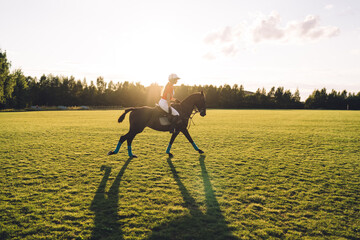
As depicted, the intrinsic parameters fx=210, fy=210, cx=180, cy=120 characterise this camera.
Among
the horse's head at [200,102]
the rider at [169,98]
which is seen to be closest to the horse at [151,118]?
the horse's head at [200,102]

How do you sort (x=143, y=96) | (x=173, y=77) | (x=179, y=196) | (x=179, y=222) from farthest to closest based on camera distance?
(x=143, y=96) < (x=173, y=77) < (x=179, y=196) < (x=179, y=222)

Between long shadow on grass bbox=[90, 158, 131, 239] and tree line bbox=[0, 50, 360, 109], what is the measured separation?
8276cm

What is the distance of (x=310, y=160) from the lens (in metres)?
7.79

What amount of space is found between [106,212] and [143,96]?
9642 centimetres

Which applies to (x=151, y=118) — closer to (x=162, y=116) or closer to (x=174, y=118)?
(x=162, y=116)

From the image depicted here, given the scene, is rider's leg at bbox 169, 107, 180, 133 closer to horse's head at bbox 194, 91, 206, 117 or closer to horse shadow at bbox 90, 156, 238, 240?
horse's head at bbox 194, 91, 206, 117

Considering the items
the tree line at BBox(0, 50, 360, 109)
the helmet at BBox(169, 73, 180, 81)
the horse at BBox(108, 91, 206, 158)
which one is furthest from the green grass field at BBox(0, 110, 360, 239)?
the tree line at BBox(0, 50, 360, 109)

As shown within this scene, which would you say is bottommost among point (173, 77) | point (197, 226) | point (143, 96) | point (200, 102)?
point (197, 226)

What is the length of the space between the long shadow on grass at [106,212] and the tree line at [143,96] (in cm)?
8276

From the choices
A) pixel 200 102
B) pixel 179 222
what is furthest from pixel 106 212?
pixel 200 102

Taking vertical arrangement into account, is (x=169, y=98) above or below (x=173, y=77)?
below

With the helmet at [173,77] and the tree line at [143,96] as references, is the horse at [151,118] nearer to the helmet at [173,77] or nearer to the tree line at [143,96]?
the helmet at [173,77]

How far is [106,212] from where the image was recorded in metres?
3.99

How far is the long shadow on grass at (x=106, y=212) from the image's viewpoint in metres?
3.35
